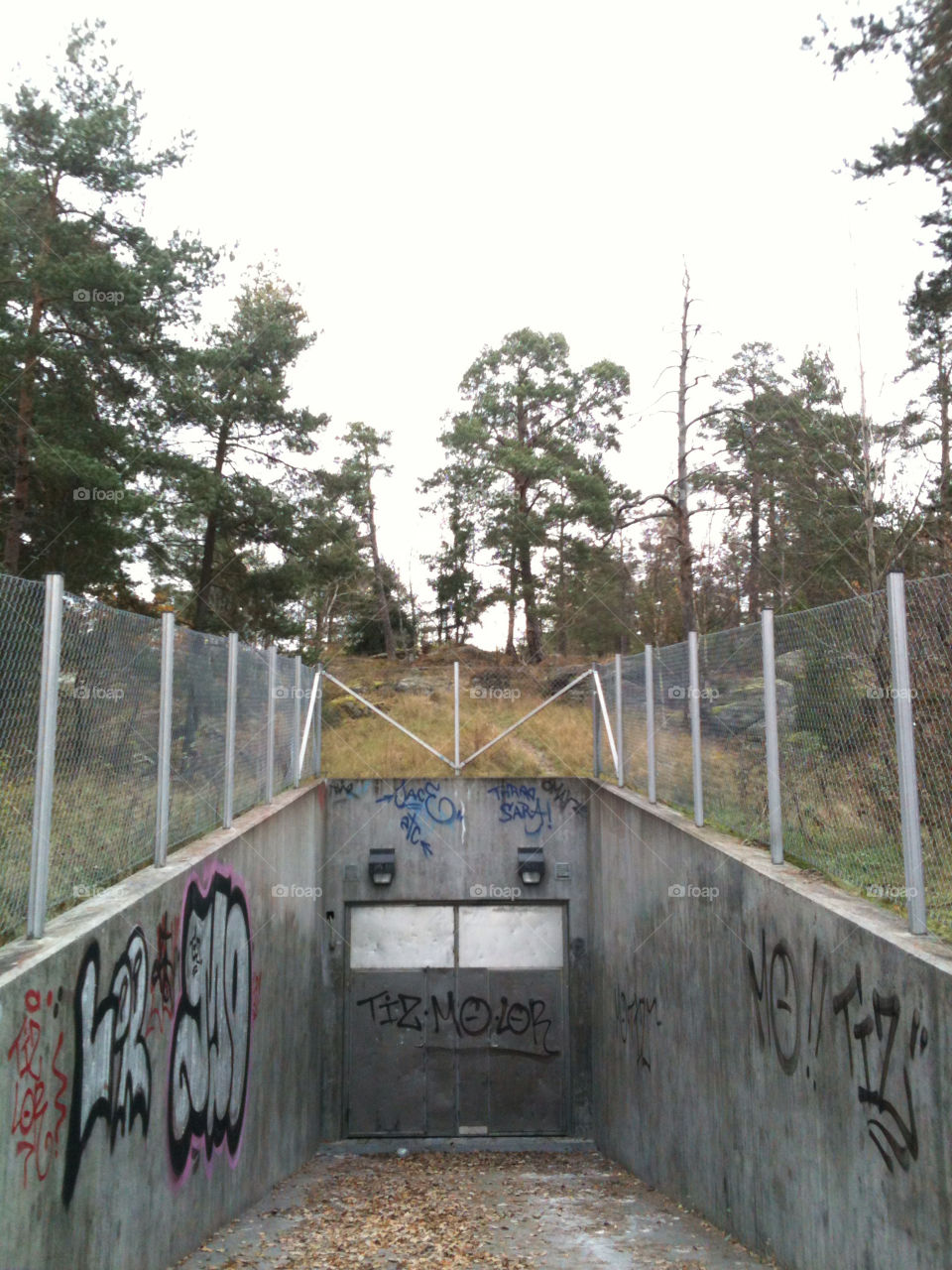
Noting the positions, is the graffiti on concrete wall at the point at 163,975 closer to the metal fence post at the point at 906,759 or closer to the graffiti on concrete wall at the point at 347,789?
the metal fence post at the point at 906,759

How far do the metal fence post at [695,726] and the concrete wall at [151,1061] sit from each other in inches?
140

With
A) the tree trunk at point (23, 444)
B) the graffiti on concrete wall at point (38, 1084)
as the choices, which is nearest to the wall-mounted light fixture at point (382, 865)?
the tree trunk at point (23, 444)

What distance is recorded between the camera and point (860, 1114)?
5023 millimetres

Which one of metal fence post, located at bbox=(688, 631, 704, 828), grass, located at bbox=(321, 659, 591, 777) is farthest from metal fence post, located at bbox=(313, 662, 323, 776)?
metal fence post, located at bbox=(688, 631, 704, 828)

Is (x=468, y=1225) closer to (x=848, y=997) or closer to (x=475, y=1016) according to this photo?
(x=848, y=997)

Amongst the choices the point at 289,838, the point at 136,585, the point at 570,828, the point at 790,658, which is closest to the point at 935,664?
the point at 790,658

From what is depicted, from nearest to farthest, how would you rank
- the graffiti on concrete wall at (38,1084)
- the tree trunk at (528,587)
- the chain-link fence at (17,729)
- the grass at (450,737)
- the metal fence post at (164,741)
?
1. the graffiti on concrete wall at (38,1084)
2. the chain-link fence at (17,729)
3. the metal fence post at (164,741)
4. the grass at (450,737)
5. the tree trunk at (528,587)

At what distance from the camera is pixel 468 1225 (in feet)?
28.2

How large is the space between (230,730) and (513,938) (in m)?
6.59

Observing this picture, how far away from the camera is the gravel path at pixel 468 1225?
696 cm

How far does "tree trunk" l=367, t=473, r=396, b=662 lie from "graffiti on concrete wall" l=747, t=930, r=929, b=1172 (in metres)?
29.2

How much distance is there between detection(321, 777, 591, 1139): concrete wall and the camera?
45.6 ft

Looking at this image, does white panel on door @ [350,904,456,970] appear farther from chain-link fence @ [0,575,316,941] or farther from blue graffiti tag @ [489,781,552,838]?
chain-link fence @ [0,575,316,941]

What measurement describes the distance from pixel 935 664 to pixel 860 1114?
208 cm
